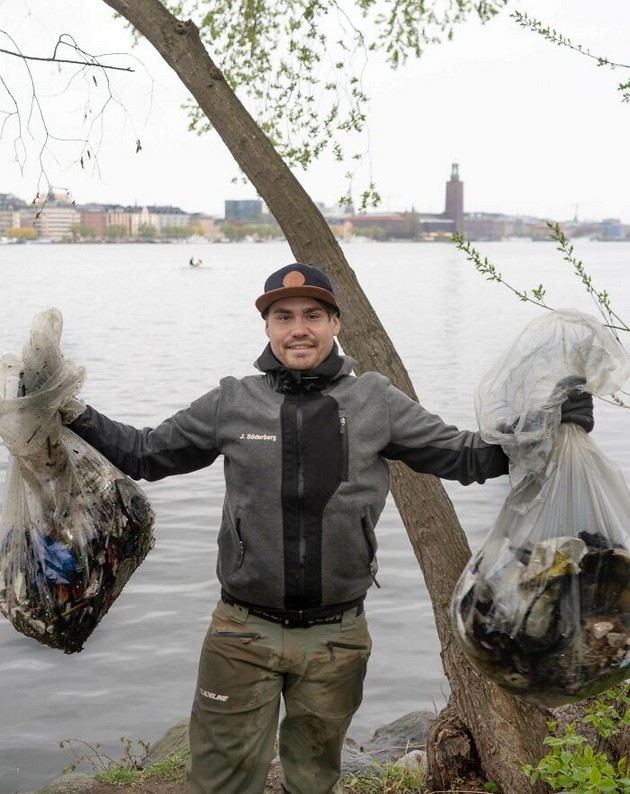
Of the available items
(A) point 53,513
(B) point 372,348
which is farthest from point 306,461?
(B) point 372,348

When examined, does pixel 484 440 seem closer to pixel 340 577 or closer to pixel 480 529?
pixel 340 577

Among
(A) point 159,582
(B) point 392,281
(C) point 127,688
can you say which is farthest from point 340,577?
(B) point 392,281

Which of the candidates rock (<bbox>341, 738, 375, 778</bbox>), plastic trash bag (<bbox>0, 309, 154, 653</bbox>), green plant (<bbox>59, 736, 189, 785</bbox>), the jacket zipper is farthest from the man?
green plant (<bbox>59, 736, 189, 785</bbox>)

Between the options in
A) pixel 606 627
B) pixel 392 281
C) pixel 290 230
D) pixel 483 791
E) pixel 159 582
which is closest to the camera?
pixel 606 627

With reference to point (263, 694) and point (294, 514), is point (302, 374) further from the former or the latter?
point (263, 694)

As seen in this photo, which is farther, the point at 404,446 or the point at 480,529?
the point at 480,529

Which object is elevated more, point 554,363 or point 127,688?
point 554,363

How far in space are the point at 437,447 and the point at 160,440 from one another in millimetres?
832

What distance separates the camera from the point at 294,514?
3.07 meters

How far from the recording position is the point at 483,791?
445 cm

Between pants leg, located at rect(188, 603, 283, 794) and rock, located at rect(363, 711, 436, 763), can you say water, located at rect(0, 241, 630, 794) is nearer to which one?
rock, located at rect(363, 711, 436, 763)

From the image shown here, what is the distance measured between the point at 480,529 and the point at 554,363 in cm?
860

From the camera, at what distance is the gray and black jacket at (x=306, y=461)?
307cm

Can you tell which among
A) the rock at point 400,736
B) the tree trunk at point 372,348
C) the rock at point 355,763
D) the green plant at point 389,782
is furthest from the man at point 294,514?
the rock at point 400,736
